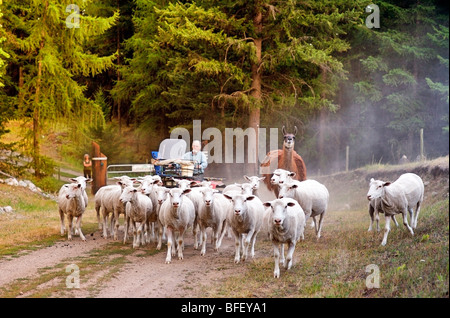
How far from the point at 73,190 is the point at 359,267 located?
7090mm

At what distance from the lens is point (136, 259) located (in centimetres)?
1045

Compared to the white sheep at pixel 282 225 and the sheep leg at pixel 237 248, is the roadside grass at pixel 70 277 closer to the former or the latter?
the sheep leg at pixel 237 248

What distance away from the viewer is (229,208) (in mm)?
10914

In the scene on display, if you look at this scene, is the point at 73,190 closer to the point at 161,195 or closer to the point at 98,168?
the point at 161,195

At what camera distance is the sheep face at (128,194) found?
38.2 ft

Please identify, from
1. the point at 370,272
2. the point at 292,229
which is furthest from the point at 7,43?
the point at 370,272

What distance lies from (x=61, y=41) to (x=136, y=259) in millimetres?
→ 14214

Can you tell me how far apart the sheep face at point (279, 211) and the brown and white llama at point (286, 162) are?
4.37 m

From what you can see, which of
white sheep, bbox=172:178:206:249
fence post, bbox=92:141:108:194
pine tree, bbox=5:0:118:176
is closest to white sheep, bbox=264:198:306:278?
white sheep, bbox=172:178:206:249

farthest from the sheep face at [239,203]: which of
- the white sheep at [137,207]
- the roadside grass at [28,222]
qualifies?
the roadside grass at [28,222]

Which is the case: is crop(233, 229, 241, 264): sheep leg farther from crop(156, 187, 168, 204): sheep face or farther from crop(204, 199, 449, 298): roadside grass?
crop(156, 187, 168, 204): sheep face

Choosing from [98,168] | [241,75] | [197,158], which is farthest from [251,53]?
[197,158]

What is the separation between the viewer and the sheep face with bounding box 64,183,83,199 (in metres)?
12.5
